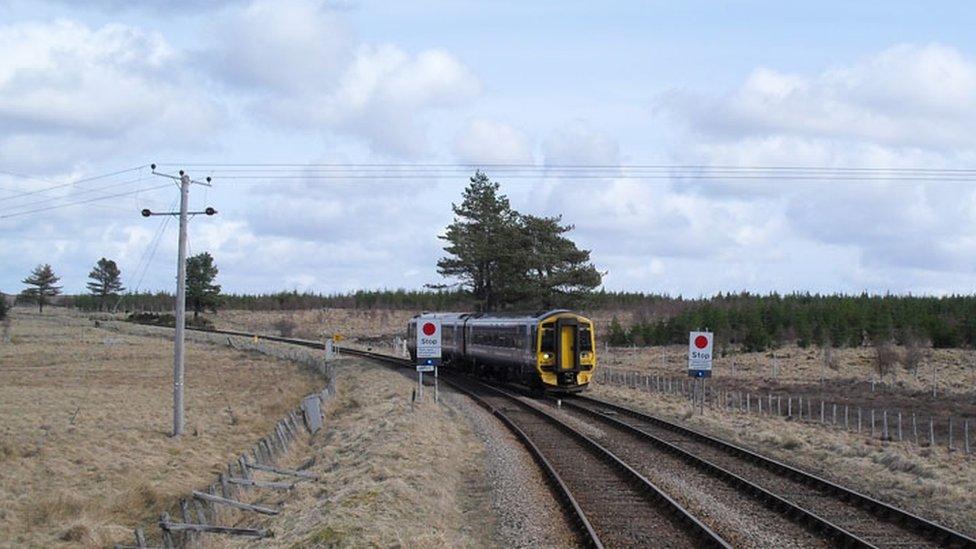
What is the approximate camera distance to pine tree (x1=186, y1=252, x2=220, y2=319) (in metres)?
106

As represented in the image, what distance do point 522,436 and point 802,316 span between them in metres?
62.4

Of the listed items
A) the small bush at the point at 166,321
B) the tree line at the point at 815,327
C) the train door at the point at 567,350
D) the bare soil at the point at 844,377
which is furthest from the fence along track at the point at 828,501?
the small bush at the point at 166,321

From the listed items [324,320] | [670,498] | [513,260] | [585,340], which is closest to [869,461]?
[670,498]

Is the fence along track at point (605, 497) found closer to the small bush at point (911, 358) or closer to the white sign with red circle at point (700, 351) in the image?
the white sign with red circle at point (700, 351)

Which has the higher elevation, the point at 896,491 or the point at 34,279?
the point at 34,279

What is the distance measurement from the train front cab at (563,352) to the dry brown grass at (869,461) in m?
5.37

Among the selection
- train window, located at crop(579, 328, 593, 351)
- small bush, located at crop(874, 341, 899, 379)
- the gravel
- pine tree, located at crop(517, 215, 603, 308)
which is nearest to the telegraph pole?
the gravel

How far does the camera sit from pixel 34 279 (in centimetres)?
14775

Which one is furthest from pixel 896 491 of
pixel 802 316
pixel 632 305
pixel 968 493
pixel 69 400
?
pixel 632 305

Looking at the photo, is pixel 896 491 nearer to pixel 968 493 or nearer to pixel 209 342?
pixel 968 493

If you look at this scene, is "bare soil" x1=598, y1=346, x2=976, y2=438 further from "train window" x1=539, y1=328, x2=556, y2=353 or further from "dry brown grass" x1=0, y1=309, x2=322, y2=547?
"dry brown grass" x1=0, y1=309, x2=322, y2=547

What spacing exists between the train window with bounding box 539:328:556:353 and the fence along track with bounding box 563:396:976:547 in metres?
12.1

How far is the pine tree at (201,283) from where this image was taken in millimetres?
105750

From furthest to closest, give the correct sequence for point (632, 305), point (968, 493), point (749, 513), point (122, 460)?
point (632, 305)
point (122, 460)
point (968, 493)
point (749, 513)
